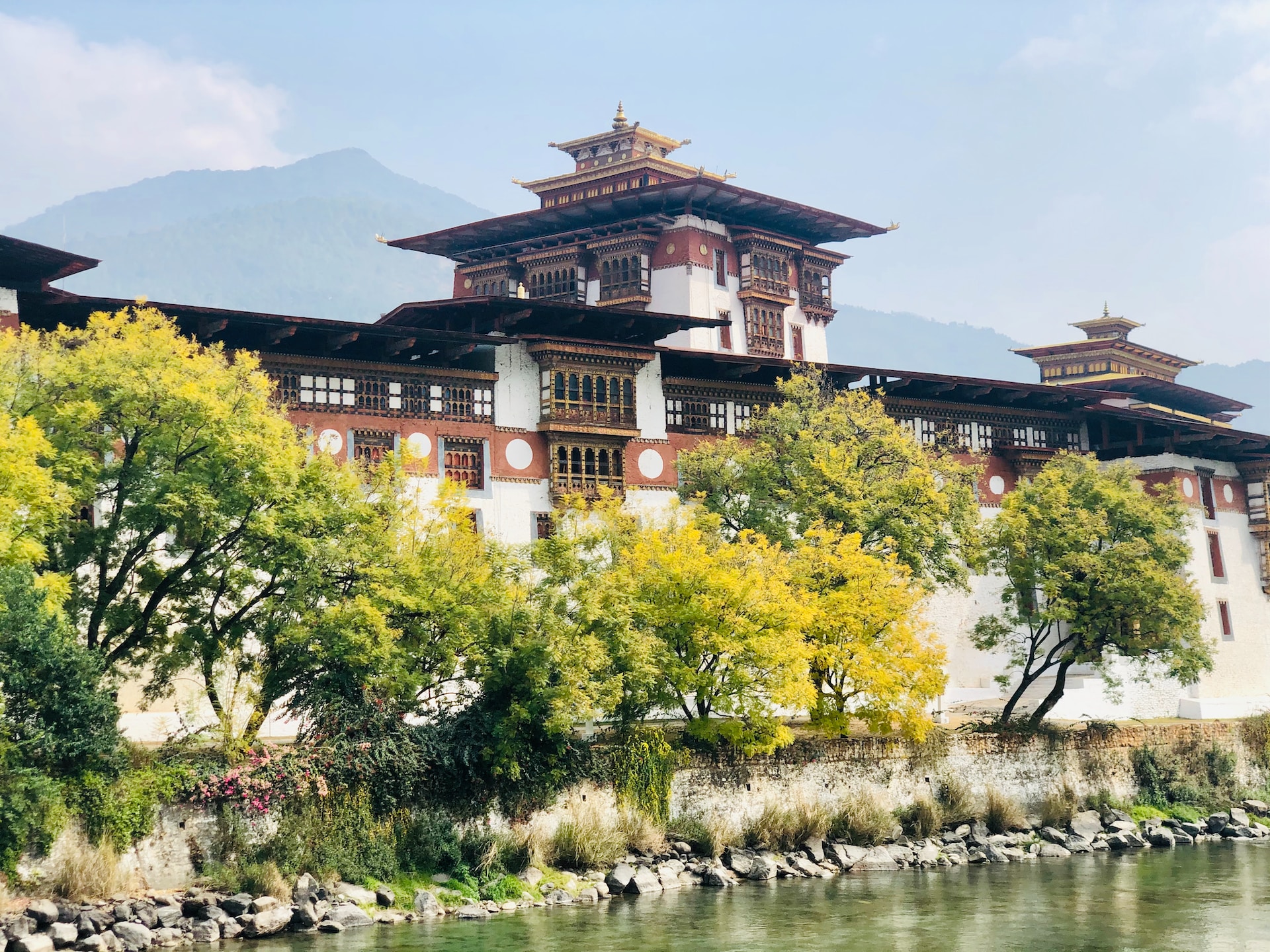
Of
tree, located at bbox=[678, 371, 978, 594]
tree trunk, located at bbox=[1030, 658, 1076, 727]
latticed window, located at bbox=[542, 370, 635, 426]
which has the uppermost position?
latticed window, located at bbox=[542, 370, 635, 426]

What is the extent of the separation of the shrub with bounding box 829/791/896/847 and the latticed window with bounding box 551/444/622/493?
1117 cm

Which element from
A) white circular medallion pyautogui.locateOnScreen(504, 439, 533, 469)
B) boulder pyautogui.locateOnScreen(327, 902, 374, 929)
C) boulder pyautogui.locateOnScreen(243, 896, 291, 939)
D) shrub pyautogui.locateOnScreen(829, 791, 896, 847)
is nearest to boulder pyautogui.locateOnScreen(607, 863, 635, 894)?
boulder pyautogui.locateOnScreen(327, 902, 374, 929)

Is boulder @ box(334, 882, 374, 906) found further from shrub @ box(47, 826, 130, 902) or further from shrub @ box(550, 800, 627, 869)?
shrub @ box(550, 800, 627, 869)

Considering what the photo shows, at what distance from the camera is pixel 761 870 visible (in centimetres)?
3244

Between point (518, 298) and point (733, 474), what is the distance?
25.5ft

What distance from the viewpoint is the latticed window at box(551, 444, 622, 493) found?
1641 inches

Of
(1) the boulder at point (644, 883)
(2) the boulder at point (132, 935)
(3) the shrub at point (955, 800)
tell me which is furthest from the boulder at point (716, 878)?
(2) the boulder at point (132, 935)

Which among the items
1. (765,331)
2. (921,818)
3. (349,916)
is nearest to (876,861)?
(921,818)

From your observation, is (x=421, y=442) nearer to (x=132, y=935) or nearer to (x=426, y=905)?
(x=426, y=905)

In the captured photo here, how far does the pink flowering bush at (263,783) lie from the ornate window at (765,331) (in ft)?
111

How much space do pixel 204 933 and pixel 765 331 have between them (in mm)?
39489

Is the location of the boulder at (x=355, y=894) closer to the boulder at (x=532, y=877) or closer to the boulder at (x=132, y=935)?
the boulder at (x=532, y=877)

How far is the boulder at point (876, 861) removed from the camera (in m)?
34.1

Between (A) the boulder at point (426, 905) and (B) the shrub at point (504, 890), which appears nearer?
(A) the boulder at point (426, 905)
